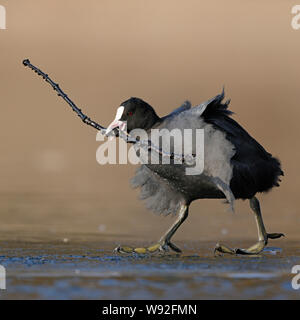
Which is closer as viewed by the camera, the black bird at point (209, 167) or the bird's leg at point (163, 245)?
the black bird at point (209, 167)

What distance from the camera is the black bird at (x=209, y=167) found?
7.72 meters

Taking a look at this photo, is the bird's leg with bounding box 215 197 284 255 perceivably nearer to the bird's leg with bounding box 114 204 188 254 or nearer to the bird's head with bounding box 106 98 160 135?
the bird's leg with bounding box 114 204 188 254

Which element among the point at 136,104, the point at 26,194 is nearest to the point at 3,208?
the point at 26,194

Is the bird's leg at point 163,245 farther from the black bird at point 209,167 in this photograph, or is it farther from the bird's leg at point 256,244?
the bird's leg at point 256,244

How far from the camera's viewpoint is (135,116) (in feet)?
26.0

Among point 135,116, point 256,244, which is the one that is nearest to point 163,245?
point 256,244

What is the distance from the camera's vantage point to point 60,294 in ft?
19.2

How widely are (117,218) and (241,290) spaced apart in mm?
4666

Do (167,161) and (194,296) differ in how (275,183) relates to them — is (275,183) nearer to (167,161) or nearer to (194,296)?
(167,161)

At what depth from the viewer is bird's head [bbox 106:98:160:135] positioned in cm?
788

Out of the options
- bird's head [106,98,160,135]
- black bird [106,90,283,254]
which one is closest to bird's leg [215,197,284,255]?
black bird [106,90,283,254]

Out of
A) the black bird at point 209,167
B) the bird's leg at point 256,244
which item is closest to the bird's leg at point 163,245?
the black bird at point 209,167

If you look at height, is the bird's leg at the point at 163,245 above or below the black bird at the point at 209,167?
below

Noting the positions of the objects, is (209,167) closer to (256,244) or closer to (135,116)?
(135,116)
